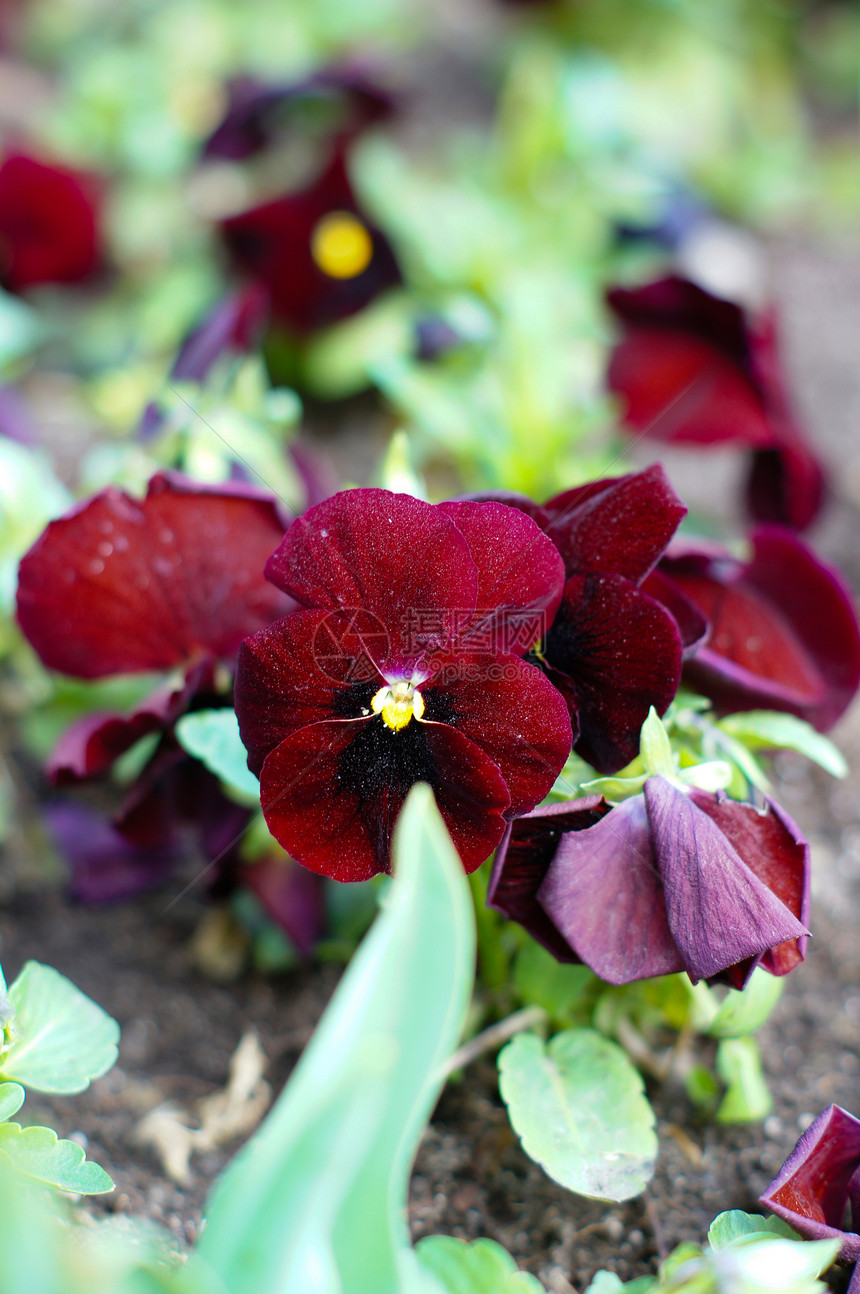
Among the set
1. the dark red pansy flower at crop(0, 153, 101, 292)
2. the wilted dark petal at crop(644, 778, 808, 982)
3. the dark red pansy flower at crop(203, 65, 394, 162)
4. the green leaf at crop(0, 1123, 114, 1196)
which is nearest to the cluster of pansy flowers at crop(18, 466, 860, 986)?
the wilted dark petal at crop(644, 778, 808, 982)

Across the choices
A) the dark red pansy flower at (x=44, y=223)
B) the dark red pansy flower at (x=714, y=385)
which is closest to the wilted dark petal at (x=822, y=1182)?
the dark red pansy flower at (x=714, y=385)

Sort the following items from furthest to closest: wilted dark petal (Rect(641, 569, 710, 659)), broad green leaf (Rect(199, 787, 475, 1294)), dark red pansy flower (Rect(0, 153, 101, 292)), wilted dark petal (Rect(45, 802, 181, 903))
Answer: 1. dark red pansy flower (Rect(0, 153, 101, 292))
2. wilted dark petal (Rect(45, 802, 181, 903))
3. wilted dark petal (Rect(641, 569, 710, 659))
4. broad green leaf (Rect(199, 787, 475, 1294))

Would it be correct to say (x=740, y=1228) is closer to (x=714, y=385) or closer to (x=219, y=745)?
(x=219, y=745)

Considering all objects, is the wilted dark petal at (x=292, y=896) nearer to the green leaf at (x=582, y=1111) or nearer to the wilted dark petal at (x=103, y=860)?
the wilted dark petal at (x=103, y=860)

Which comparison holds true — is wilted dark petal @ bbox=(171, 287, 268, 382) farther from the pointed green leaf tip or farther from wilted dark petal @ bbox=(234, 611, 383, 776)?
the pointed green leaf tip

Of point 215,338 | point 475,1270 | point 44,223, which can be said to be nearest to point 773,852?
point 475,1270

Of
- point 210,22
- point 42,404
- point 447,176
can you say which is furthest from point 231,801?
point 210,22

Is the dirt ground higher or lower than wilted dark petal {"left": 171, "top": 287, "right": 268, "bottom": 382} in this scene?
lower
